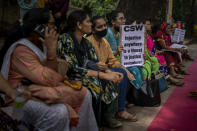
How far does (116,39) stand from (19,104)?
2.72m

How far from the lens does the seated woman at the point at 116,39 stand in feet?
13.6

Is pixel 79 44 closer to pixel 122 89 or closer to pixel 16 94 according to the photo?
pixel 122 89

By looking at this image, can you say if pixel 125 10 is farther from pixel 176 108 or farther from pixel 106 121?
pixel 106 121

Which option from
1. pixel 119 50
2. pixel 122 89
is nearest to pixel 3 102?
pixel 122 89

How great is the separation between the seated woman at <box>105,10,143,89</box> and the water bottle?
2195 millimetres

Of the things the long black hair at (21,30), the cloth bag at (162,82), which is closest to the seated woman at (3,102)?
the long black hair at (21,30)

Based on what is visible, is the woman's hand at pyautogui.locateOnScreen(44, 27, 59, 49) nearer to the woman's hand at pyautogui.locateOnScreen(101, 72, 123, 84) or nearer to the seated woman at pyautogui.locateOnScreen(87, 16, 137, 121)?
the woman's hand at pyautogui.locateOnScreen(101, 72, 123, 84)

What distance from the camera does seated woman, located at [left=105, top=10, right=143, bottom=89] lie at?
416 centimetres

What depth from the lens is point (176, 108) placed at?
429 centimetres

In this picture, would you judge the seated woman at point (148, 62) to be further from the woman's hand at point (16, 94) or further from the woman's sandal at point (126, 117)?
the woman's hand at point (16, 94)

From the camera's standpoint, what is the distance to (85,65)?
316cm

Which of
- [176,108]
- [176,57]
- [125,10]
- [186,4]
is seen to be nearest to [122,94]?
[176,108]

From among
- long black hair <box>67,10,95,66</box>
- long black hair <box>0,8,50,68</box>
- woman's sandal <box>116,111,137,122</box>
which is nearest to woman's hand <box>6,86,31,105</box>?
long black hair <box>0,8,50,68</box>

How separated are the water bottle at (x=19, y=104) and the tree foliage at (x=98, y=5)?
274 inches
